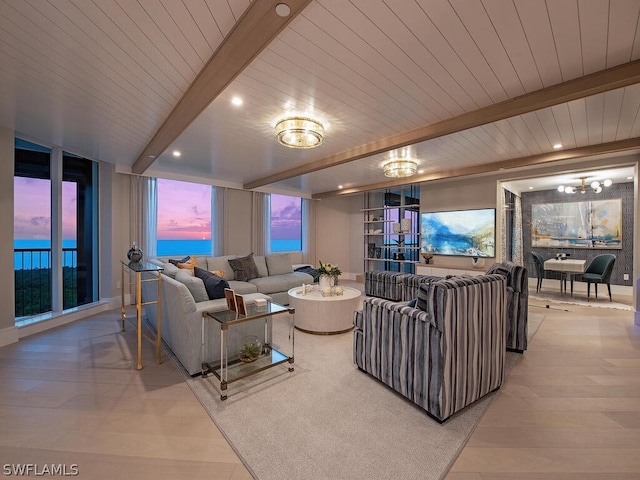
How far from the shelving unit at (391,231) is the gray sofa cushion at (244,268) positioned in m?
3.63

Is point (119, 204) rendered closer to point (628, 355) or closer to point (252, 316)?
point (252, 316)

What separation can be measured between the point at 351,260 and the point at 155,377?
6.41m

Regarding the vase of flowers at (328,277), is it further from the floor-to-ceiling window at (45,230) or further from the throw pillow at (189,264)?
the floor-to-ceiling window at (45,230)

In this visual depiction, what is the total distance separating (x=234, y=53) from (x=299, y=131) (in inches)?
48.4

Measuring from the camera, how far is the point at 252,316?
253 cm

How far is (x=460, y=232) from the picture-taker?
6.13 m

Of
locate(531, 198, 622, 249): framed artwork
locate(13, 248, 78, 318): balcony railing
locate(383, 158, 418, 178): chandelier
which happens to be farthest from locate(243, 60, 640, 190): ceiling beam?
locate(531, 198, 622, 249): framed artwork

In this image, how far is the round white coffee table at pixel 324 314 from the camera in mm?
3689

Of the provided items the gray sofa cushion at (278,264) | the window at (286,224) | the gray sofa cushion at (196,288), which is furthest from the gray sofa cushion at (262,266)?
the gray sofa cushion at (196,288)

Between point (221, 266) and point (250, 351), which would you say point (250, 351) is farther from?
point (221, 266)

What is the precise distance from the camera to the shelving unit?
7.14m

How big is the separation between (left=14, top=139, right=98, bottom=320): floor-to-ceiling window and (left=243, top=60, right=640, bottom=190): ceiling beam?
15.1 feet

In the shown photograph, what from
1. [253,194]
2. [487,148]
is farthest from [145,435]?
[253,194]

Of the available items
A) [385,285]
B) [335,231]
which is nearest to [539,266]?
[385,285]
